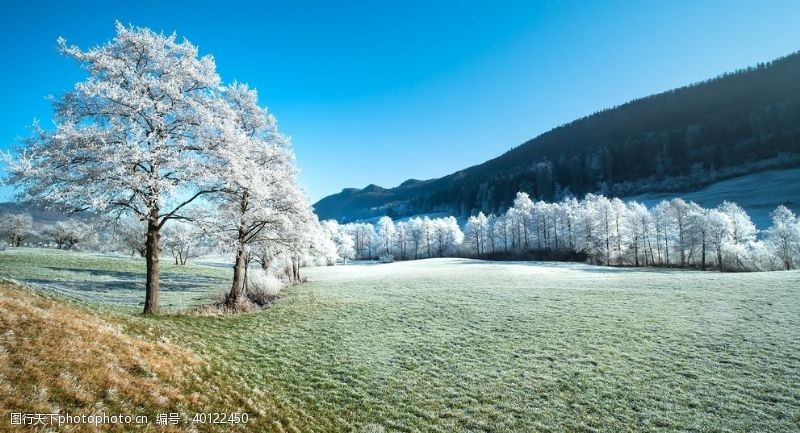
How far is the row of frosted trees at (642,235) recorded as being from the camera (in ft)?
196

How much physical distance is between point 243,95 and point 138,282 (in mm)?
23376

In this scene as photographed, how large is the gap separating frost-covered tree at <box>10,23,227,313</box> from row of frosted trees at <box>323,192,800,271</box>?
7928 cm

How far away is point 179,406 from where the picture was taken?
25.1ft

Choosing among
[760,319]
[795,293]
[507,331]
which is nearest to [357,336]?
[507,331]

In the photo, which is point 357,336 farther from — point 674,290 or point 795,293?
A: point 795,293

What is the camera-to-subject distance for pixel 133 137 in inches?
580

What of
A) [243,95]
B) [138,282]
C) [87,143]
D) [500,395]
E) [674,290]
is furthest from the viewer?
[138,282]

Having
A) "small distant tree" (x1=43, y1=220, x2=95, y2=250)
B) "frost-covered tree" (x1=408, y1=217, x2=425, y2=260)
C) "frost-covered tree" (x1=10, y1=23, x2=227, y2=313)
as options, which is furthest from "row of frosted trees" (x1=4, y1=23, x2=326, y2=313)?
"frost-covered tree" (x1=408, y1=217, x2=425, y2=260)

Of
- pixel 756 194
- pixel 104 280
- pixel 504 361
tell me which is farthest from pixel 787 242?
pixel 756 194

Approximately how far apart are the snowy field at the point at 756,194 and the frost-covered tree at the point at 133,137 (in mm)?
139145

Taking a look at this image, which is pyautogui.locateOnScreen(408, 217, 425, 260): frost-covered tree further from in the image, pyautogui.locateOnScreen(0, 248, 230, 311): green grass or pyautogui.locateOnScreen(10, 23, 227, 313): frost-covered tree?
pyautogui.locateOnScreen(10, 23, 227, 313): frost-covered tree

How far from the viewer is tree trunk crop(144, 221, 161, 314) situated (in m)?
16.3

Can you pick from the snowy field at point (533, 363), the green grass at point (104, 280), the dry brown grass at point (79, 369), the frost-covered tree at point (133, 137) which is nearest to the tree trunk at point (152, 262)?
the frost-covered tree at point (133, 137)

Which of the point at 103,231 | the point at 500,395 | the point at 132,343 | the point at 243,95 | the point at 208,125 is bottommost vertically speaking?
the point at 500,395
